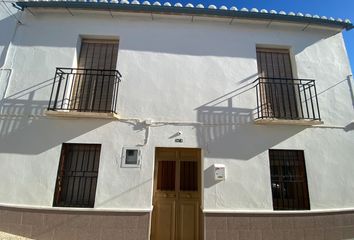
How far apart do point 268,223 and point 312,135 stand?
2.55m

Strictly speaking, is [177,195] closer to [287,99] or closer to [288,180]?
[288,180]

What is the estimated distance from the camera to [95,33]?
623cm

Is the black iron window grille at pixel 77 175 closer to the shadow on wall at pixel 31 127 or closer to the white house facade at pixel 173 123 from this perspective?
the white house facade at pixel 173 123

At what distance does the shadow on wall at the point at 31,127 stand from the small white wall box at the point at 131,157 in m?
0.93

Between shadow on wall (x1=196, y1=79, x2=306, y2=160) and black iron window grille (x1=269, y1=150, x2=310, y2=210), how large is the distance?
0.45 metres

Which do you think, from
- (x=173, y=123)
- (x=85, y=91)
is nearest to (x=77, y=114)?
(x=85, y=91)

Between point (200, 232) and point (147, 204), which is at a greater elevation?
point (147, 204)

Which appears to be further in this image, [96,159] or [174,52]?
[174,52]

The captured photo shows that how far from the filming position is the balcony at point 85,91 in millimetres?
5656

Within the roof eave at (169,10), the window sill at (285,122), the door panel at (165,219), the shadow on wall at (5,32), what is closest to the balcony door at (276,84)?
the window sill at (285,122)

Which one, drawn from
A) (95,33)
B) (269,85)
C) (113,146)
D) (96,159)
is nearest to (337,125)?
(269,85)

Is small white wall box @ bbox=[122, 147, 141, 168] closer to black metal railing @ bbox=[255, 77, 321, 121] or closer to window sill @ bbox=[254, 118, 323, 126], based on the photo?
window sill @ bbox=[254, 118, 323, 126]

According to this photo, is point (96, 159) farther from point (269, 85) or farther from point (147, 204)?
point (269, 85)

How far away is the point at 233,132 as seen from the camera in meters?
5.59
